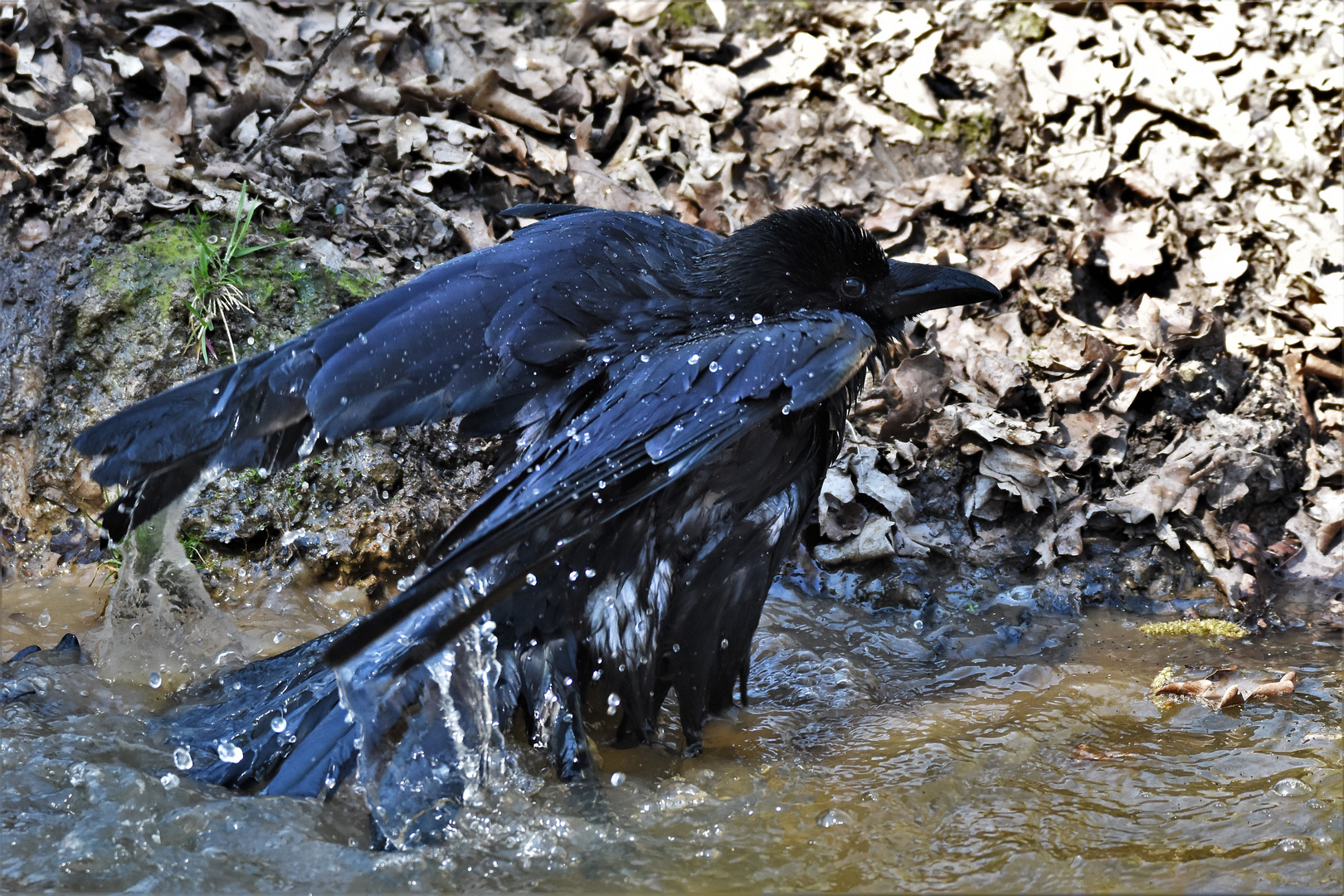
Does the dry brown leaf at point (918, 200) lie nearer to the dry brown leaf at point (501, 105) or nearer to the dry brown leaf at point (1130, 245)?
the dry brown leaf at point (1130, 245)

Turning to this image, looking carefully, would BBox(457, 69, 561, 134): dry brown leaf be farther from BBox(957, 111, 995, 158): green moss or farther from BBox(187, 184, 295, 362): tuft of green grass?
BBox(957, 111, 995, 158): green moss

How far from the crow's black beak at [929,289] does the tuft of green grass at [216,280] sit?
111 inches

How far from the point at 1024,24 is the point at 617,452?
497cm

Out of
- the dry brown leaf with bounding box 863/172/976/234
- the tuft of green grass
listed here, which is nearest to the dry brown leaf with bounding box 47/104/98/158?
the tuft of green grass

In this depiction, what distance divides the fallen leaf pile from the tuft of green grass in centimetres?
23

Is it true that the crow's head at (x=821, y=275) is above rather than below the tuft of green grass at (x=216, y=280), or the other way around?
above

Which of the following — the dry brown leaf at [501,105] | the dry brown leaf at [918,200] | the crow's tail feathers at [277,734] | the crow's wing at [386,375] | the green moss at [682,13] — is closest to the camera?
the crow's tail feathers at [277,734]

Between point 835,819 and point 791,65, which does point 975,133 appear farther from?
point 835,819

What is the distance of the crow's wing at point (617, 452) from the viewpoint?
2896 mm

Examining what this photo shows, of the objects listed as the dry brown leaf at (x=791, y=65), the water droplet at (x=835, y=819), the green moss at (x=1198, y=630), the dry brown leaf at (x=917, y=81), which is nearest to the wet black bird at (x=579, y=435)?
the water droplet at (x=835, y=819)

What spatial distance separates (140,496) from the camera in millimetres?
3543

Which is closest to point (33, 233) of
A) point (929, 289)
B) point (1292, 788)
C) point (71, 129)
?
point (71, 129)

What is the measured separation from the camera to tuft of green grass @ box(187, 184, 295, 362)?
191 inches

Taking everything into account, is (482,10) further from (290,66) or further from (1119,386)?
(1119,386)
